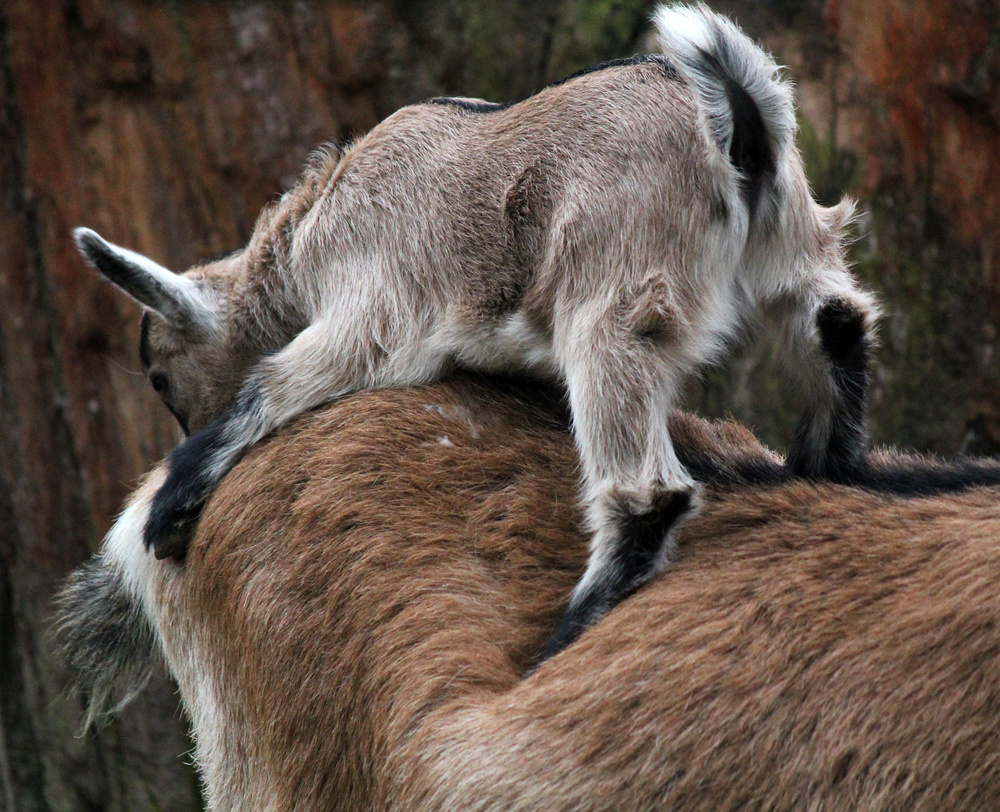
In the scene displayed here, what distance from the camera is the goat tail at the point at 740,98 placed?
2787 millimetres

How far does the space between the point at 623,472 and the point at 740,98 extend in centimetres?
100

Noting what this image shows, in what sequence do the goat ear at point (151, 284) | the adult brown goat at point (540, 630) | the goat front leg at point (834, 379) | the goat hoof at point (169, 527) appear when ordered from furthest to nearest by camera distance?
the goat ear at point (151, 284) → the goat hoof at point (169, 527) → the goat front leg at point (834, 379) → the adult brown goat at point (540, 630)

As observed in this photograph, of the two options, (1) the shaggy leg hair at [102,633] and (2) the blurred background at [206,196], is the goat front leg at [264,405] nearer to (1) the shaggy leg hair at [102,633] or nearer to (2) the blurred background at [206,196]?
(1) the shaggy leg hair at [102,633]

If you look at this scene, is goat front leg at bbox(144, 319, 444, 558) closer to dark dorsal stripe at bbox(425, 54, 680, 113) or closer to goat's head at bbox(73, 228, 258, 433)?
goat's head at bbox(73, 228, 258, 433)

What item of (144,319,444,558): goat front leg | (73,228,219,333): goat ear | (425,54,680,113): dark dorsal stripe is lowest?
(144,319,444,558): goat front leg

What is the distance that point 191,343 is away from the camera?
3686mm

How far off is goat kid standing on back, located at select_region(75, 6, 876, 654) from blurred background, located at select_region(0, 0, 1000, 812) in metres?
2.80

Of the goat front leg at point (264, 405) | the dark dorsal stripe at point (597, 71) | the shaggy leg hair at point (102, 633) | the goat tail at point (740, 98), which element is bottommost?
the shaggy leg hair at point (102, 633)

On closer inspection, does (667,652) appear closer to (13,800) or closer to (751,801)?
(751,801)

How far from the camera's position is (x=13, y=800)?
6250mm

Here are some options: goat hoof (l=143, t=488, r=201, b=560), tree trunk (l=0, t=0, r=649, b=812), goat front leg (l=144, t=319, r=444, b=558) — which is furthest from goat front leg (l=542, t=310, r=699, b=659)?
tree trunk (l=0, t=0, r=649, b=812)

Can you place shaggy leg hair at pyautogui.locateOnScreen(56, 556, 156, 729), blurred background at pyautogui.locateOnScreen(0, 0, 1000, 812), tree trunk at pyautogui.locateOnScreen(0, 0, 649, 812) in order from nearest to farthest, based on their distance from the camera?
shaggy leg hair at pyautogui.locateOnScreen(56, 556, 156, 729)
blurred background at pyautogui.locateOnScreen(0, 0, 1000, 812)
tree trunk at pyautogui.locateOnScreen(0, 0, 649, 812)

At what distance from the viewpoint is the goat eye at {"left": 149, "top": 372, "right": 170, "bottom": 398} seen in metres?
3.74

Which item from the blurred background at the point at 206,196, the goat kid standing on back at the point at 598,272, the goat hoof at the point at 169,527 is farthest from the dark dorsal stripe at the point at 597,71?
the blurred background at the point at 206,196
